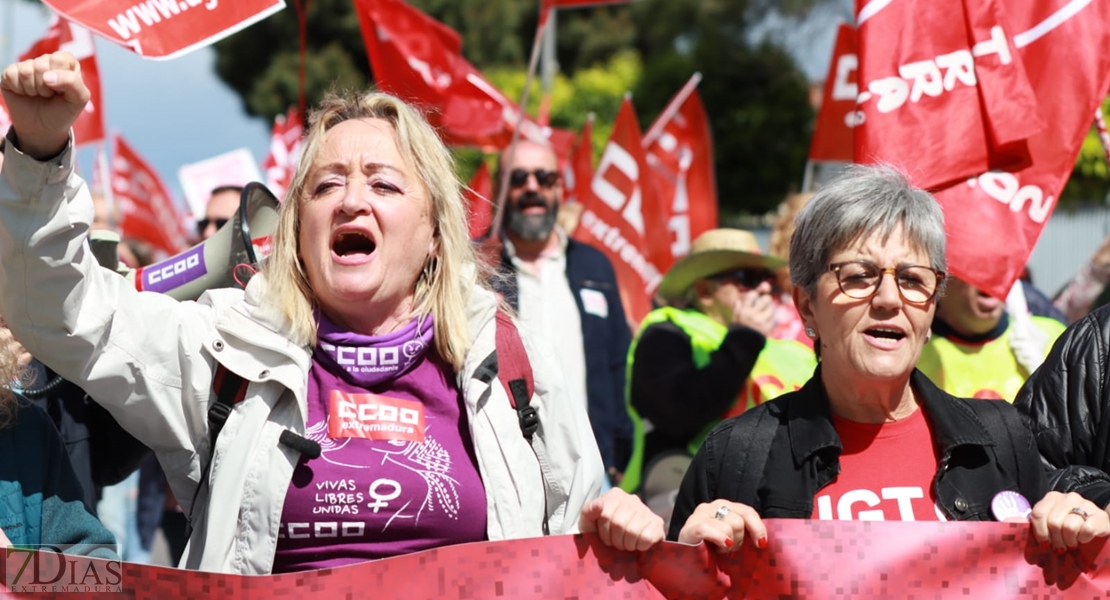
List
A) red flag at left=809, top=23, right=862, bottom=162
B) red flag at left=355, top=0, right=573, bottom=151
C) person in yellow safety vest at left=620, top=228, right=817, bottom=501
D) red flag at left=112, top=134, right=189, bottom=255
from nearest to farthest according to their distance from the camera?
person in yellow safety vest at left=620, top=228, right=817, bottom=501 → red flag at left=809, top=23, right=862, bottom=162 → red flag at left=355, top=0, right=573, bottom=151 → red flag at left=112, top=134, right=189, bottom=255

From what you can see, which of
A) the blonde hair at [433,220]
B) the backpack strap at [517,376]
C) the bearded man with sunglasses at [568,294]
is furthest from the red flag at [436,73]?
the backpack strap at [517,376]

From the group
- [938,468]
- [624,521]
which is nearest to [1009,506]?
[938,468]

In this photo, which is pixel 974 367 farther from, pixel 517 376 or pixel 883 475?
pixel 517 376

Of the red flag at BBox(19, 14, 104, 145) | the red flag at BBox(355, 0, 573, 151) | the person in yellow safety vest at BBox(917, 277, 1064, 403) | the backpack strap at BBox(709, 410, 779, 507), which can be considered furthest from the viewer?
the red flag at BBox(355, 0, 573, 151)

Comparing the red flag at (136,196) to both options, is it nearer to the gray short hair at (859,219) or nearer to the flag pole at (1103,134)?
the flag pole at (1103,134)

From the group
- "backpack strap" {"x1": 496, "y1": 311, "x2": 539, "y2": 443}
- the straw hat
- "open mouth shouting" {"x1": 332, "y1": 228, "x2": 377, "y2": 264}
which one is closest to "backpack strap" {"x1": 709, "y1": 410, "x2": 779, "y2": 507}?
"backpack strap" {"x1": 496, "y1": 311, "x2": 539, "y2": 443}

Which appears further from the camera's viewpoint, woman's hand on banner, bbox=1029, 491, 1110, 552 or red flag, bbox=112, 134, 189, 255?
red flag, bbox=112, 134, 189, 255

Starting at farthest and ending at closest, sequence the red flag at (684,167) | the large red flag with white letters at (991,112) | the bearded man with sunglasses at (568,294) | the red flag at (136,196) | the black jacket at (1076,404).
→ 1. the red flag at (136,196)
2. the red flag at (684,167)
3. the bearded man with sunglasses at (568,294)
4. the large red flag with white letters at (991,112)
5. the black jacket at (1076,404)

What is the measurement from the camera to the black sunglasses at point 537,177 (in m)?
5.87

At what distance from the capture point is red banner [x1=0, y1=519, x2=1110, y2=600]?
2270 millimetres

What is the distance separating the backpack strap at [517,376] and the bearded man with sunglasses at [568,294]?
8.49 feet

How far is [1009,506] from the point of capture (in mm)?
2475

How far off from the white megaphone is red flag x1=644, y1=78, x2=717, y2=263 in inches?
232

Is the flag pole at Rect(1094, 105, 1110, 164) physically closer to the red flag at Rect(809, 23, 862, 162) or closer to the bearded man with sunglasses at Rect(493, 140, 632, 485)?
the bearded man with sunglasses at Rect(493, 140, 632, 485)
